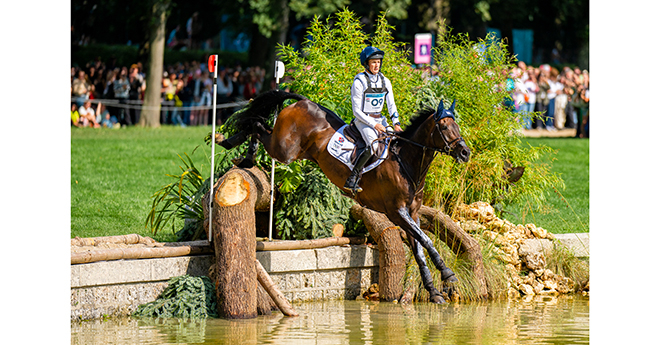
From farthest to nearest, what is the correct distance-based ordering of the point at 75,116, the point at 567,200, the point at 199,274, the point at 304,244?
the point at 75,116 → the point at 567,200 → the point at 304,244 → the point at 199,274

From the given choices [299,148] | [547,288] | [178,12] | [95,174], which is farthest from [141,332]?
[178,12]

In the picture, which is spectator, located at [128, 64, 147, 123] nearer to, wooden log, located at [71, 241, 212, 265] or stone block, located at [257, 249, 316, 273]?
stone block, located at [257, 249, 316, 273]

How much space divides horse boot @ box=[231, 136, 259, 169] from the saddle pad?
0.93m

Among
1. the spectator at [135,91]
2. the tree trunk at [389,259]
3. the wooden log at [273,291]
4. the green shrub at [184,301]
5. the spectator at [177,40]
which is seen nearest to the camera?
the green shrub at [184,301]

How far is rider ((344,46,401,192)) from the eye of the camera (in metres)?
8.05

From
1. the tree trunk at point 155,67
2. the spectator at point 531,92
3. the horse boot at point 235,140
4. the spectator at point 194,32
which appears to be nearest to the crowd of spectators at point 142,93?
the tree trunk at point 155,67

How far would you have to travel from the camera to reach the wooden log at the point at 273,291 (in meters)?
8.18

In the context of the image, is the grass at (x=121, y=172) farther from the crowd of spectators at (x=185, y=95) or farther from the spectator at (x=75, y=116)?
the crowd of spectators at (x=185, y=95)

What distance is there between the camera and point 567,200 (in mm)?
14203

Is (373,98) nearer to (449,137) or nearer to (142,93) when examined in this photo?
(449,137)

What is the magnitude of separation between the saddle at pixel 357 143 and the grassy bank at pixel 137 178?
9.16 ft

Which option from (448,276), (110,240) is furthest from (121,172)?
(448,276)

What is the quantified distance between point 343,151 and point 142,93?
14.9 metres

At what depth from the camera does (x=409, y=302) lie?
29.4 ft
